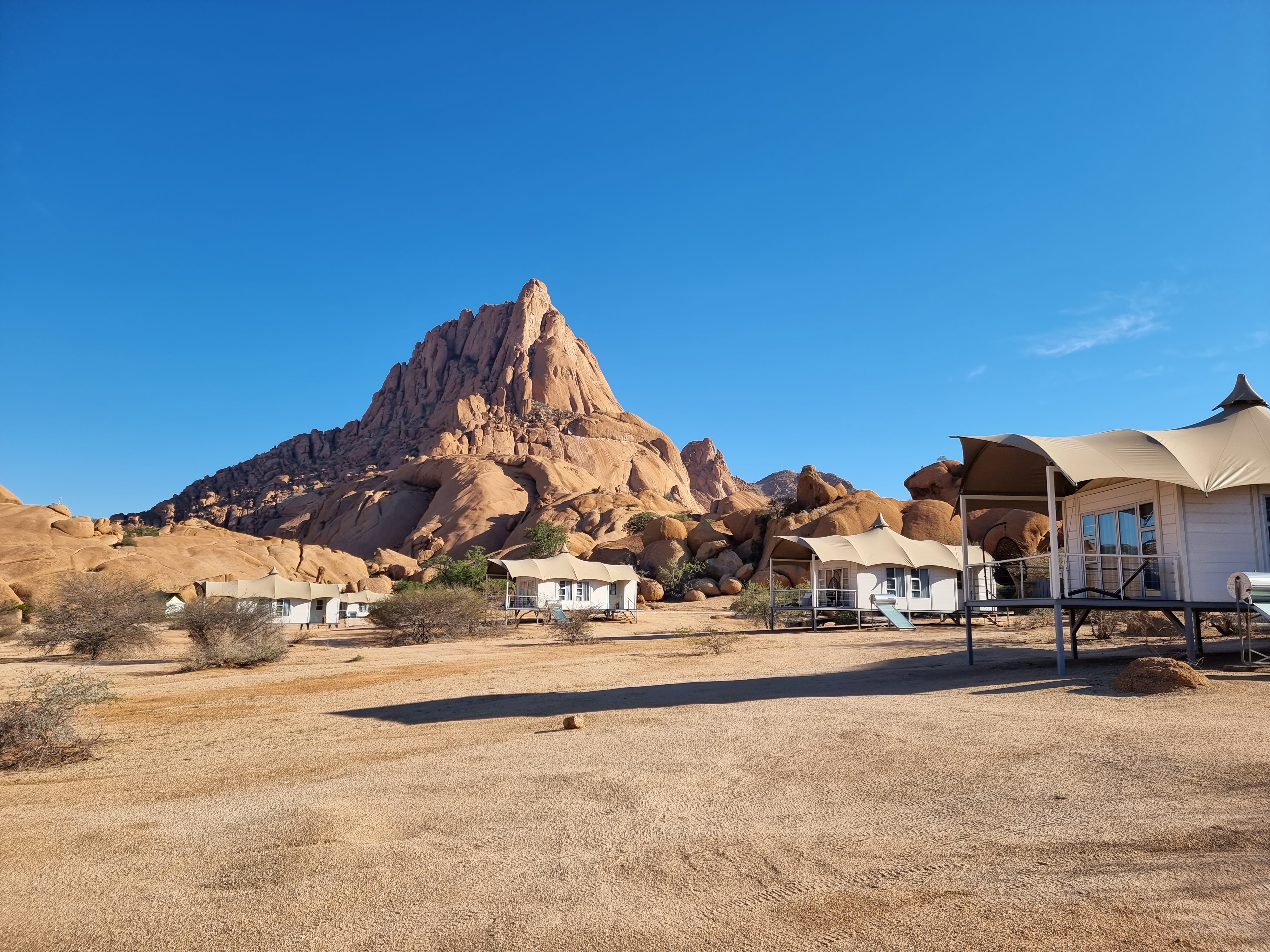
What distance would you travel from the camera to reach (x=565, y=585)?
41.2 metres

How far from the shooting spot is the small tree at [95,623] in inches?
899

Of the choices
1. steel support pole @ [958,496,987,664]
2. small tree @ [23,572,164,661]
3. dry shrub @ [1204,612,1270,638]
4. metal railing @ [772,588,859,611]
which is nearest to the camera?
steel support pole @ [958,496,987,664]

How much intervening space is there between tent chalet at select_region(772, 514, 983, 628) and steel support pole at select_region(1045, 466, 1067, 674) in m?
18.6

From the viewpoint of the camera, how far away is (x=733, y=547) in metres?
60.8

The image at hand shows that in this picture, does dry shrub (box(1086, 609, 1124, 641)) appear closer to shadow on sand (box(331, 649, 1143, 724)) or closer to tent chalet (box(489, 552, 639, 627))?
shadow on sand (box(331, 649, 1143, 724))

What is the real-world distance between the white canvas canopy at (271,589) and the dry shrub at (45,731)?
97.6ft

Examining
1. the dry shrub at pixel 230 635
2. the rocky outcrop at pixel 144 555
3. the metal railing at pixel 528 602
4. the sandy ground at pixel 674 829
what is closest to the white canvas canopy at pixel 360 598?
the rocky outcrop at pixel 144 555

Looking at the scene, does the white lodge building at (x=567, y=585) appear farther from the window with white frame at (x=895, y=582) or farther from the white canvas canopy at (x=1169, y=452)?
the white canvas canopy at (x=1169, y=452)

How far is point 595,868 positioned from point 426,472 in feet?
306

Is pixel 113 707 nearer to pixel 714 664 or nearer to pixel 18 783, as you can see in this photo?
pixel 18 783

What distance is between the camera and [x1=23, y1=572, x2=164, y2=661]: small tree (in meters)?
22.8

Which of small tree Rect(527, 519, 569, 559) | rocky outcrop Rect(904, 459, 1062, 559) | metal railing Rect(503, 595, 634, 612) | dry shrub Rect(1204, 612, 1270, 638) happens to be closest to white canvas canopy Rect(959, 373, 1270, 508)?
dry shrub Rect(1204, 612, 1270, 638)

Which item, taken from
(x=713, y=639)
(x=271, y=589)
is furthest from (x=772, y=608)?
(x=271, y=589)

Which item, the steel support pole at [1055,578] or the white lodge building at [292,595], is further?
the white lodge building at [292,595]
